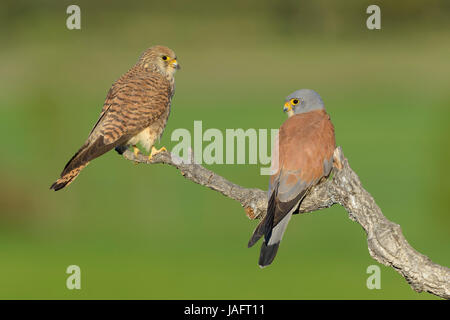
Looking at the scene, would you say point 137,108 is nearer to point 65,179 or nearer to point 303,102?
point 65,179

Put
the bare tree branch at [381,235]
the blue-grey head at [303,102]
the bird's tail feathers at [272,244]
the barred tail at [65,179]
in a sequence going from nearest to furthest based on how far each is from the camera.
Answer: the bare tree branch at [381,235] < the bird's tail feathers at [272,244] < the barred tail at [65,179] < the blue-grey head at [303,102]

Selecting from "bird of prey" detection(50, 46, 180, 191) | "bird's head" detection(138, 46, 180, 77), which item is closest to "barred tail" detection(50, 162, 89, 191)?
"bird of prey" detection(50, 46, 180, 191)

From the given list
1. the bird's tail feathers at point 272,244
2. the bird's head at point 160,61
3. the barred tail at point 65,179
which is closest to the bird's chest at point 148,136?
the bird's head at point 160,61

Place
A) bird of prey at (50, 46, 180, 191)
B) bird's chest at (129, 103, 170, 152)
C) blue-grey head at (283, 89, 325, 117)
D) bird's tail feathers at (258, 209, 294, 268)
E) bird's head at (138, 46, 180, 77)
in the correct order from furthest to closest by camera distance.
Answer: bird's head at (138, 46, 180, 77) < bird's chest at (129, 103, 170, 152) < bird of prey at (50, 46, 180, 191) < blue-grey head at (283, 89, 325, 117) < bird's tail feathers at (258, 209, 294, 268)

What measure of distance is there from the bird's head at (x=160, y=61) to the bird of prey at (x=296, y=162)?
4.18 feet

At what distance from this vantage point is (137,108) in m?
5.46

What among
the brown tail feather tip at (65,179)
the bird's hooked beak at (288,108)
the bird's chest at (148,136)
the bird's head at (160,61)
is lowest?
the brown tail feather tip at (65,179)

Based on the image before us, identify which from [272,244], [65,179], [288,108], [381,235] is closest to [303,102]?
[288,108]

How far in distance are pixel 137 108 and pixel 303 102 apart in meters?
1.25

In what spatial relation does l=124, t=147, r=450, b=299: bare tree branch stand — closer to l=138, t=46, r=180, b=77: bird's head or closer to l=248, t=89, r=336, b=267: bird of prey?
l=248, t=89, r=336, b=267: bird of prey

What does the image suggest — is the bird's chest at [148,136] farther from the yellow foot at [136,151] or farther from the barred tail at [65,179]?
the barred tail at [65,179]

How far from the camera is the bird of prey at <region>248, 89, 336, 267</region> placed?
14.7ft

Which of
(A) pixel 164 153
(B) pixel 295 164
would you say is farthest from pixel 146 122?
(B) pixel 295 164

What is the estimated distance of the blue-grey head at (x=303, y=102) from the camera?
5043mm
